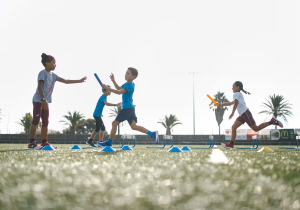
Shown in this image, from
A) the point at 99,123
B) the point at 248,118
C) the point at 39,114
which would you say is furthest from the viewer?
the point at 99,123

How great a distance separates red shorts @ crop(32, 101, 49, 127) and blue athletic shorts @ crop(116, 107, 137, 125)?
1.66 meters

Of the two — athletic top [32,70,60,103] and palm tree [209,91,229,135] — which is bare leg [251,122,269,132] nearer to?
athletic top [32,70,60,103]

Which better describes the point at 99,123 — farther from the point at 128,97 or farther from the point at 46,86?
the point at 46,86

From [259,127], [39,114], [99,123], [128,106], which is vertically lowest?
[259,127]

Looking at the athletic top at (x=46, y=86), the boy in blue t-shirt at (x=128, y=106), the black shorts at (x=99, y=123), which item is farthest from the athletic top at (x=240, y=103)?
the athletic top at (x=46, y=86)

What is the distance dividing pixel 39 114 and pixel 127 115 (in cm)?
204

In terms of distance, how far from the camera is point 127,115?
7.12 meters

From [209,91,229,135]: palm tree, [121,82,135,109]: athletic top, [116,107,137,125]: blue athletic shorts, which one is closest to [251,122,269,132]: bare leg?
[116,107,137,125]: blue athletic shorts

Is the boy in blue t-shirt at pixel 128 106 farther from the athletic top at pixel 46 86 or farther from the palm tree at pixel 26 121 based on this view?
the palm tree at pixel 26 121

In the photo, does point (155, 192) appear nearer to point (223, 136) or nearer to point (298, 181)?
point (298, 181)

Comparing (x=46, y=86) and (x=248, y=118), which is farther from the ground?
(x=46, y=86)

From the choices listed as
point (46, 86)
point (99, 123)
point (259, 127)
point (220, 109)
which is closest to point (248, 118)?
point (259, 127)

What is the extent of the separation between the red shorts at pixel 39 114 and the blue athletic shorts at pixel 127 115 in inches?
65.2

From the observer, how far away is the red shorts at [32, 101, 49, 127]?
6.31 meters
